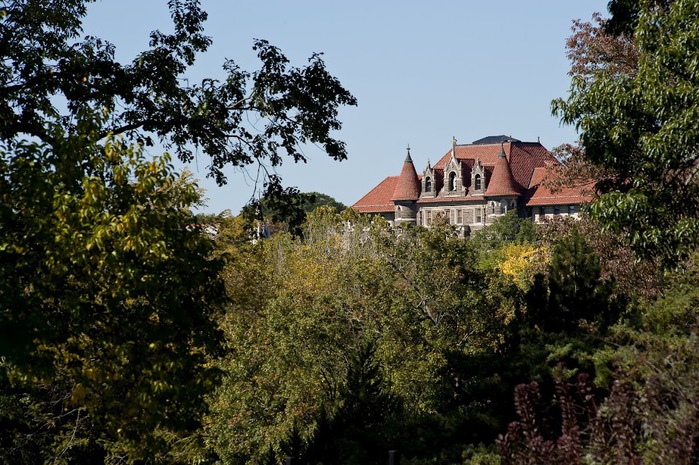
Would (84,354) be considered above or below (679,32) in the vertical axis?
below

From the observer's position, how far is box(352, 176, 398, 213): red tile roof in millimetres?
144000

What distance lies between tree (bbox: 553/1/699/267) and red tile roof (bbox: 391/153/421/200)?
124 m

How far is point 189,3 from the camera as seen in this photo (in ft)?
59.8

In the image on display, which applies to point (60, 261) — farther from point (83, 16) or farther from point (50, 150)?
point (83, 16)

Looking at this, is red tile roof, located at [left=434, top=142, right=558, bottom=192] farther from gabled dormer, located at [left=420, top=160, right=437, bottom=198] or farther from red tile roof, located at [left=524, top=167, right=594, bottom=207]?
gabled dormer, located at [left=420, top=160, right=437, bottom=198]

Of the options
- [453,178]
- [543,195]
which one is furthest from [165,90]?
[453,178]

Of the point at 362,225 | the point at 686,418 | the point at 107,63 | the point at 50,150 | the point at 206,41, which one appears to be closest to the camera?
the point at 686,418

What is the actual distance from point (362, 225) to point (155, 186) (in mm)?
42874

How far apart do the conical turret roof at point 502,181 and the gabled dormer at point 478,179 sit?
3.73 feet

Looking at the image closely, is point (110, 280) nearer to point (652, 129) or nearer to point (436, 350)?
point (652, 129)

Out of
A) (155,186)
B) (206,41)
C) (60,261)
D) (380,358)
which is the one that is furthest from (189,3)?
(380,358)

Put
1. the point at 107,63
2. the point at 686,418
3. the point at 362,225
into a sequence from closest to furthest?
the point at 686,418, the point at 107,63, the point at 362,225

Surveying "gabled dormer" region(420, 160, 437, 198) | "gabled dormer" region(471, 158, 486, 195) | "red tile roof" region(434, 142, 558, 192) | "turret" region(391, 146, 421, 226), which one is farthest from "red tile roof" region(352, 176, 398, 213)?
"gabled dormer" region(471, 158, 486, 195)

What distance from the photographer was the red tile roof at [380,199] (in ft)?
472
